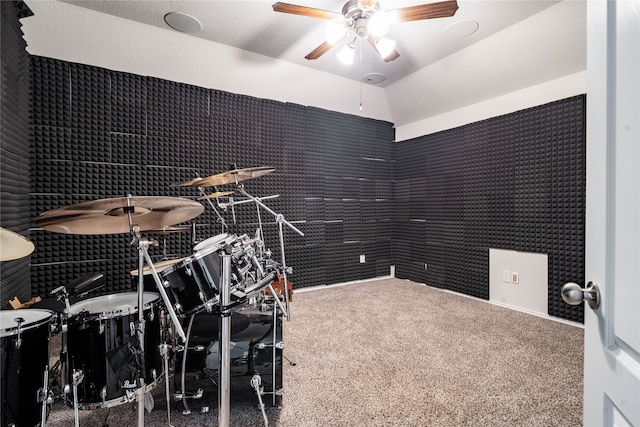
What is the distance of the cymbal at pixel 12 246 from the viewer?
963 mm

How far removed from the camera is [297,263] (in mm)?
3822

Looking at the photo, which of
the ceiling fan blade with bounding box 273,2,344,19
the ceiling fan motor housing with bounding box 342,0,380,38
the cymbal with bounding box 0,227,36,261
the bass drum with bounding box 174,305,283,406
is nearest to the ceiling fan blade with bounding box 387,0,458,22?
the ceiling fan motor housing with bounding box 342,0,380,38

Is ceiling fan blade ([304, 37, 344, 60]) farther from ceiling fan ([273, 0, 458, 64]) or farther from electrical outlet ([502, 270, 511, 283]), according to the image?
electrical outlet ([502, 270, 511, 283])

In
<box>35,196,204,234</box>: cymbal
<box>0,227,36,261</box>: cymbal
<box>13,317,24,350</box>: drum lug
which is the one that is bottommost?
<box>13,317,24,350</box>: drum lug

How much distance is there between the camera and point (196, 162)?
3229mm

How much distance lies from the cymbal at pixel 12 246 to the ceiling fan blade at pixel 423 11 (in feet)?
7.27

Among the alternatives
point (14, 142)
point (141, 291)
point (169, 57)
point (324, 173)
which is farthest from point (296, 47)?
point (141, 291)

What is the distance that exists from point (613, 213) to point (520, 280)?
10.1 ft

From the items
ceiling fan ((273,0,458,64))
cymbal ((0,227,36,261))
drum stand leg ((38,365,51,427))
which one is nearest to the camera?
cymbal ((0,227,36,261))

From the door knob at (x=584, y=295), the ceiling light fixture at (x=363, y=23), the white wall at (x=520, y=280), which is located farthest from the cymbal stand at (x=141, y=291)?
the white wall at (x=520, y=280)

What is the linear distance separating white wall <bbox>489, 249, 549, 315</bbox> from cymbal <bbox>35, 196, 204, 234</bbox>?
3330 mm

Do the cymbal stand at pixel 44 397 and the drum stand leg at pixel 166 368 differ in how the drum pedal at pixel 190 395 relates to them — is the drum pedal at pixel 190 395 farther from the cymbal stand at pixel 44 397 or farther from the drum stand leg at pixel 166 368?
the cymbal stand at pixel 44 397

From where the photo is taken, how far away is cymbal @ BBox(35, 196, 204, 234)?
1061 millimetres

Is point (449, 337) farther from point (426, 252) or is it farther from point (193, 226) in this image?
point (193, 226)
